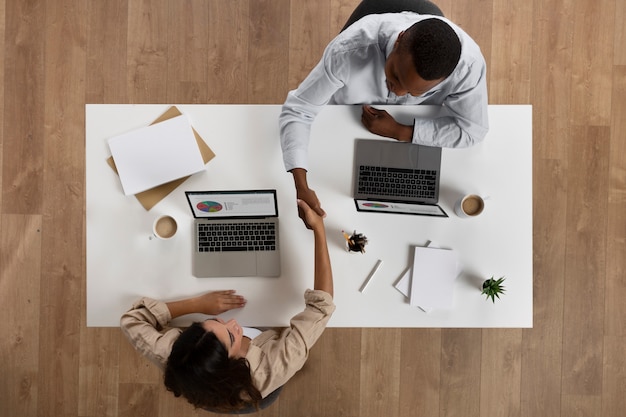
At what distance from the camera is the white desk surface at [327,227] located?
4.54 feet

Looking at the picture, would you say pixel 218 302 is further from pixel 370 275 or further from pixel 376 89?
pixel 376 89

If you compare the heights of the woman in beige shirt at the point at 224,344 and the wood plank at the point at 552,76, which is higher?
the wood plank at the point at 552,76

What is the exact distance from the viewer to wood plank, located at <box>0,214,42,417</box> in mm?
2045

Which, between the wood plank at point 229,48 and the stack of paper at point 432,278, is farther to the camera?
the wood plank at point 229,48

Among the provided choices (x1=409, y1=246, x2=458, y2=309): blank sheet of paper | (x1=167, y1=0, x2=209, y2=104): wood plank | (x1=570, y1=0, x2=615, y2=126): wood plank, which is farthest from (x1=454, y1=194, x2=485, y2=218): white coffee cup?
(x1=167, y1=0, x2=209, y2=104): wood plank

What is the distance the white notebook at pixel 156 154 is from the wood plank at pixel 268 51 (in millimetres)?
750

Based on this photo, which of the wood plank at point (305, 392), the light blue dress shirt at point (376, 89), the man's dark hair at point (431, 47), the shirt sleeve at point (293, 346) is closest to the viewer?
the man's dark hair at point (431, 47)

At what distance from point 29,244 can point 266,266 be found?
134cm

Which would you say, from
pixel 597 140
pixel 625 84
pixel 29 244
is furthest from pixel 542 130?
pixel 29 244

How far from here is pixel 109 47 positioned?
6.81 ft

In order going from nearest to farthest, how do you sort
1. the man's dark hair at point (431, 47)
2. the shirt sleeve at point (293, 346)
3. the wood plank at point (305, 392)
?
the man's dark hair at point (431, 47) < the shirt sleeve at point (293, 346) < the wood plank at point (305, 392)

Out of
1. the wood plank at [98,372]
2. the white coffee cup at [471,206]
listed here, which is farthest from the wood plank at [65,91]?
the white coffee cup at [471,206]

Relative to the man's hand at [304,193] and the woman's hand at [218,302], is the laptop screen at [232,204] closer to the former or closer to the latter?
the man's hand at [304,193]

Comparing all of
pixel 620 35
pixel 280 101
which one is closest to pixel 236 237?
pixel 280 101
